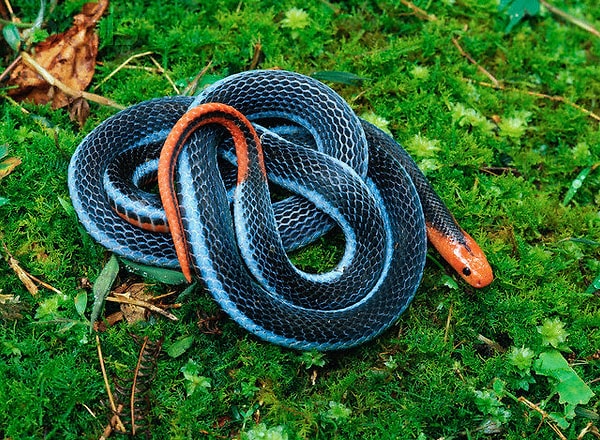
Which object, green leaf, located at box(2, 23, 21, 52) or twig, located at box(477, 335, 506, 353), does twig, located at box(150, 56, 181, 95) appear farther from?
twig, located at box(477, 335, 506, 353)

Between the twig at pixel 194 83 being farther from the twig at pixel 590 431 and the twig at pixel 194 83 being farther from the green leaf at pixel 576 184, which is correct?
the twig at pixel 590 431

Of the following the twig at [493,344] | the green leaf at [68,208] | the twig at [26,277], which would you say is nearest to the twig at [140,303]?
the twig at [26,277]

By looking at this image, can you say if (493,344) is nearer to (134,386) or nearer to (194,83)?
(134,386)

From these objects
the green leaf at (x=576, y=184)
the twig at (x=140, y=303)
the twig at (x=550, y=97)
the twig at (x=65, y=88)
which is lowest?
the twig at (x=140, y=303)

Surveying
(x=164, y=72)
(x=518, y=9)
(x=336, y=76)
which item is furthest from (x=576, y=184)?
(x=164, y=72)

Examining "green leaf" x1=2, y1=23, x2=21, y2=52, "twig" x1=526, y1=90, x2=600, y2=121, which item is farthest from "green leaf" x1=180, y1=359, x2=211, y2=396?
"twig" x1=526, y1=90, x2=600, y2=121

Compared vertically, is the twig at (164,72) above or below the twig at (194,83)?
below

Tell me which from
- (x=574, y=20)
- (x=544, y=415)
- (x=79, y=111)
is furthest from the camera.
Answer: (x=574, y=20)
